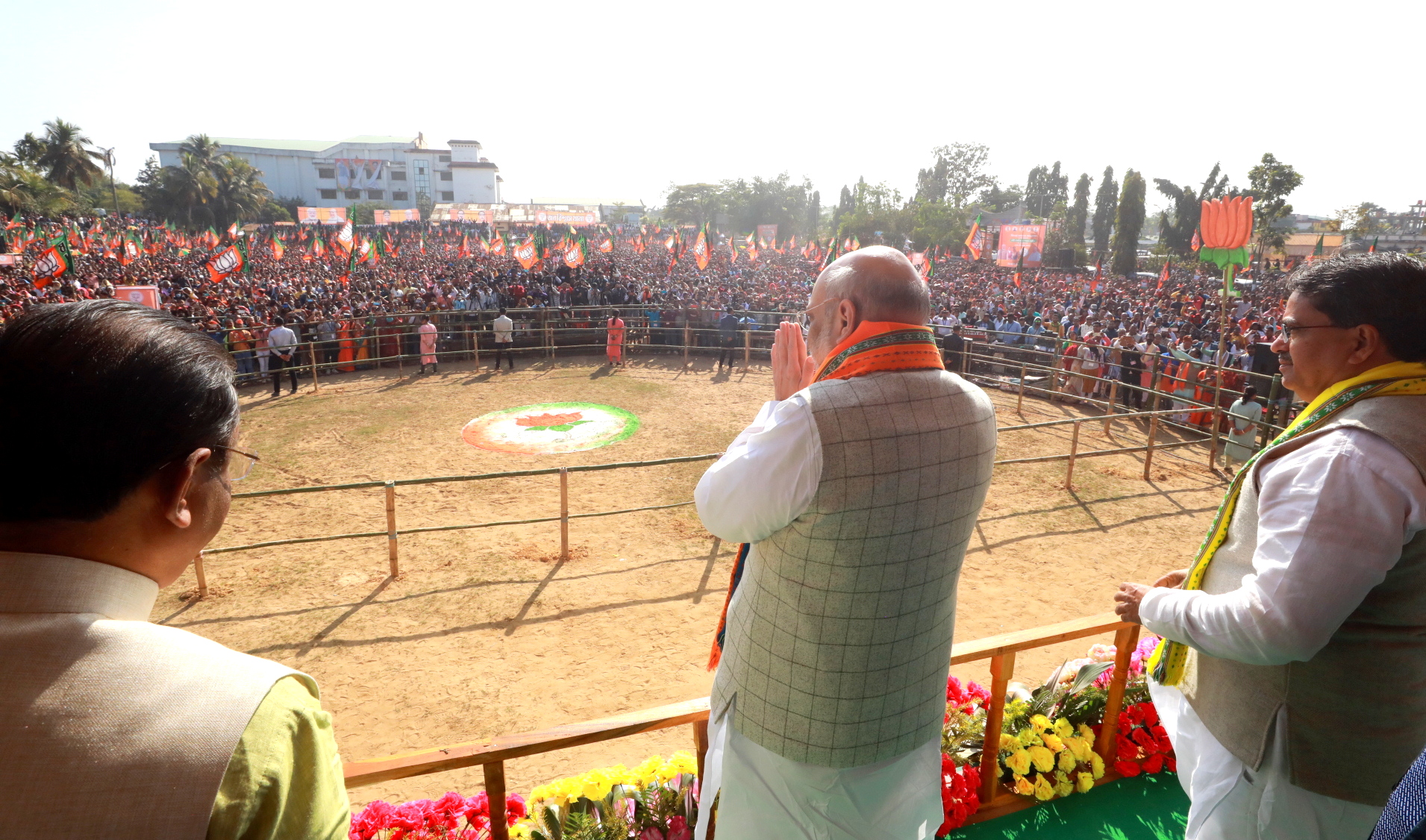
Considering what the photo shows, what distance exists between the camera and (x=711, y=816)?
2279 mm

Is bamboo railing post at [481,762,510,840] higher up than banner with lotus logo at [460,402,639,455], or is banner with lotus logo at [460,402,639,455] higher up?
bamboo railing post at [481,762,510,840]

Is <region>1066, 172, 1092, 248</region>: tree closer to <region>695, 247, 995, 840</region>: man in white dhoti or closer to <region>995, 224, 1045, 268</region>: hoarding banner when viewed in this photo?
<region>995, 224, 1045, 268</region>: hoarding banner

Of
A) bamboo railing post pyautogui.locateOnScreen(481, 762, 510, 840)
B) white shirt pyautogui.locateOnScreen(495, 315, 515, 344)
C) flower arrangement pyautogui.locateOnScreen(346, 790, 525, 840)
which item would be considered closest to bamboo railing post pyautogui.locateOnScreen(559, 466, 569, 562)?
flower arrangement pyautogui.locateOnScreen(346, 790, 525, 840)

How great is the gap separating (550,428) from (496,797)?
920cm

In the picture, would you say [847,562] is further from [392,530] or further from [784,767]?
[392,530]

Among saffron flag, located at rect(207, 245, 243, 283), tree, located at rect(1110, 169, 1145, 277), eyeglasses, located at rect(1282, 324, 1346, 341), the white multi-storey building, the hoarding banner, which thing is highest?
the white multi-storey building

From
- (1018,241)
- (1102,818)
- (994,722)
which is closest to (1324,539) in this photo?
(994,722)

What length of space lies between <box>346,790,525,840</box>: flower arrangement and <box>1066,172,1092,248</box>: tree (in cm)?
6362

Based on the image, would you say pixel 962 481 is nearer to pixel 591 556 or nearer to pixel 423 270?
pixel 591 556

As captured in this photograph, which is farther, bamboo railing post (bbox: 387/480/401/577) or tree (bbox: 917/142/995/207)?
tree (bbox: 917/142/995/207)

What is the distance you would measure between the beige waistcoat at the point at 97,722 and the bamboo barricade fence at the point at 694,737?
3.82 feet

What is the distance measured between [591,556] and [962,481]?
222 inches

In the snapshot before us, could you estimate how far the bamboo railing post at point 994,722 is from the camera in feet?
8.56

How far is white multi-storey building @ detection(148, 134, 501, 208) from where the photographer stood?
81.1 m
